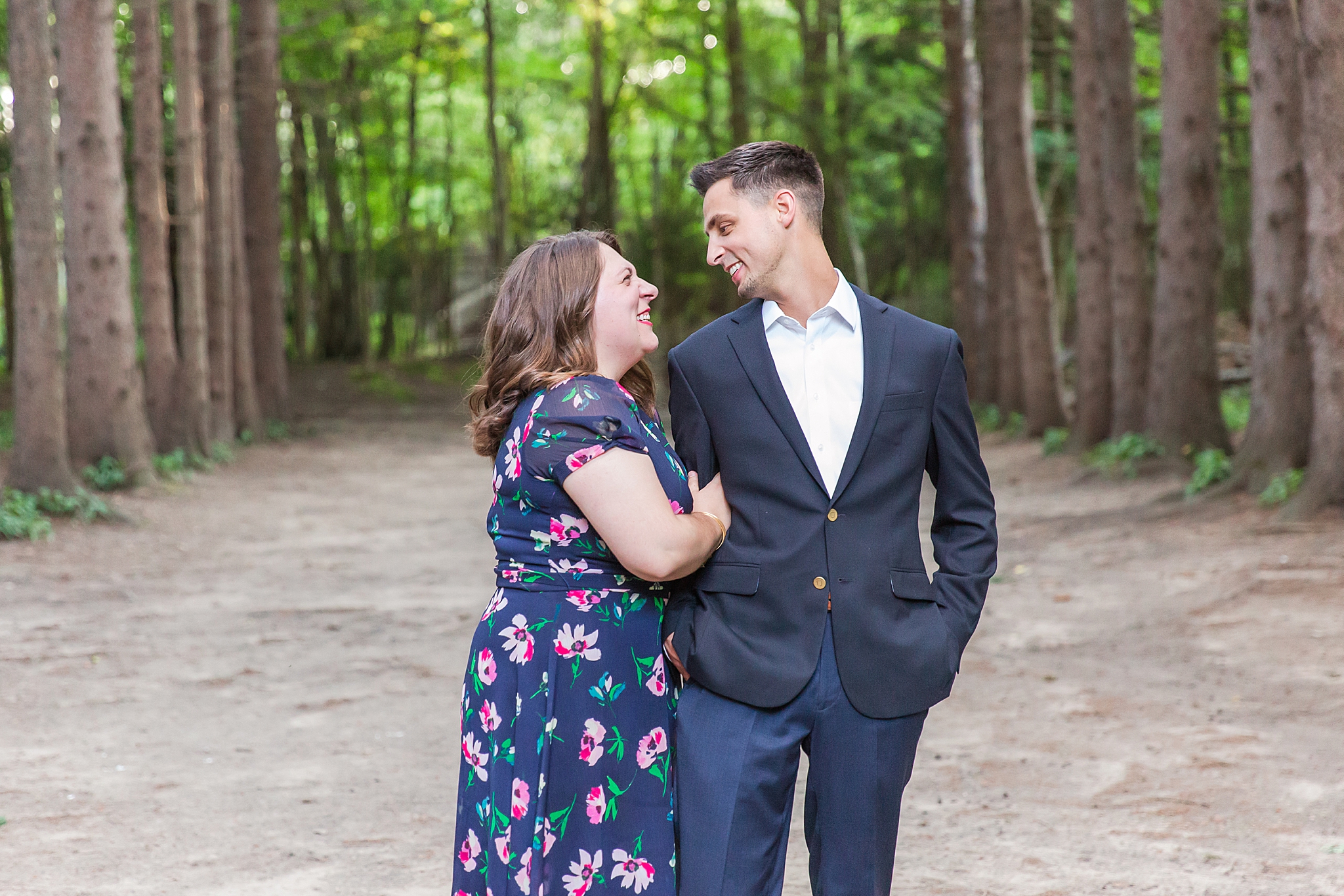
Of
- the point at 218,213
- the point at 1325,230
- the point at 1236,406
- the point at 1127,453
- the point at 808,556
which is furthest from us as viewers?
the point at 1236,406

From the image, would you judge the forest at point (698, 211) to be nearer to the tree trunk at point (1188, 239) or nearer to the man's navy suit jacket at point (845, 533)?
the tree trunk at point (1188, 239)

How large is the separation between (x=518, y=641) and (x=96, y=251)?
12728 mm

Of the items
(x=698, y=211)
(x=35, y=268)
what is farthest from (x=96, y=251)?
(x=698, y=211)

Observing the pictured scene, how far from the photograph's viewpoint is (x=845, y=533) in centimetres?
280

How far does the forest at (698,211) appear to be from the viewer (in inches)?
422

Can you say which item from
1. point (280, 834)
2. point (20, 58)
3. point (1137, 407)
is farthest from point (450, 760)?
point (1137, 407)

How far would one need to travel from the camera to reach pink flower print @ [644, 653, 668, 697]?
9.49 ft

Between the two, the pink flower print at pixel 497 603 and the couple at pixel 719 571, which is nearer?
the couple at pixel 719 571

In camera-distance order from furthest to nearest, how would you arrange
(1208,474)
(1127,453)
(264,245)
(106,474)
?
(264,245)
(1127,453)
(106,474)
(1208,474)

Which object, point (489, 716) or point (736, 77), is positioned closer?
point (489, 716)

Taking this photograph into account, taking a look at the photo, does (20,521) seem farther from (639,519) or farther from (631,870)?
(639,519)

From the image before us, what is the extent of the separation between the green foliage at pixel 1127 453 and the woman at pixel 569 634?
1195cm

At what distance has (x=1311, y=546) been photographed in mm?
8992

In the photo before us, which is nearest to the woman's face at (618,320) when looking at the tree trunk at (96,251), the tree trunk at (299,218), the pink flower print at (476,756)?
the pink flower print at (476,756)
